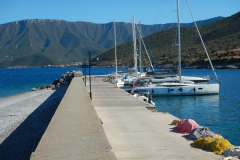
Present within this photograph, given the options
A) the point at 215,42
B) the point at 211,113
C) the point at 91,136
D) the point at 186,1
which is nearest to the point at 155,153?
the point at 91,136

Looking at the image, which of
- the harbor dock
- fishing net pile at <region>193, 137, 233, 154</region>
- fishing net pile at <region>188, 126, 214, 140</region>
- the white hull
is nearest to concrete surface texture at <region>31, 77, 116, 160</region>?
the harbor dock

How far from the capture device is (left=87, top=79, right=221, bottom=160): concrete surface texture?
25.0 feet

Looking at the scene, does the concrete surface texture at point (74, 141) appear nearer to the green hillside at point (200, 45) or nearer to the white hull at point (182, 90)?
the white hull at point (182, 90)

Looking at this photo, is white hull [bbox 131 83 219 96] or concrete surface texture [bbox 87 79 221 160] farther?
white hull [bbox 131 83 219 96]

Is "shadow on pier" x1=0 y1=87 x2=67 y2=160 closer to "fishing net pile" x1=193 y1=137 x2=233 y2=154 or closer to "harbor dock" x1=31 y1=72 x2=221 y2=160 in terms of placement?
"harbor dock" x1=31 y1=72 x2=221 y2=160

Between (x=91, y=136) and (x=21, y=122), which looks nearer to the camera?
(x=91, y=136)

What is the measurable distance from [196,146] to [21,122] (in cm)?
1208

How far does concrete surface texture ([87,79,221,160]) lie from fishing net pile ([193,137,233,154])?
0.76ft

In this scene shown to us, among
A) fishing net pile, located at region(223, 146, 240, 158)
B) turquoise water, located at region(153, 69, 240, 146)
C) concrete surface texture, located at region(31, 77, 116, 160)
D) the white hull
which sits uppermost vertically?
concrete surface texture, located at region(31, 77, 116, 160)

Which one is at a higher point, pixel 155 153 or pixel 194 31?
pixel 194 31

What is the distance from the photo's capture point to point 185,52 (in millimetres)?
110062

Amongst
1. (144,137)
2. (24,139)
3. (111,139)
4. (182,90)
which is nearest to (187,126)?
(144,137)

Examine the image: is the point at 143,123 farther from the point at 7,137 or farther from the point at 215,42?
the point at 215,42

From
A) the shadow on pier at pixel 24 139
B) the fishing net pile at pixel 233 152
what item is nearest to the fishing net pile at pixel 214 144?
the fishing net pile at pixel 233 152
